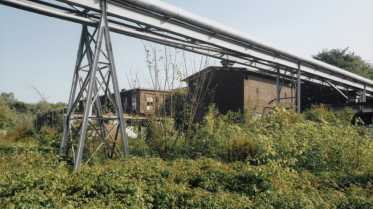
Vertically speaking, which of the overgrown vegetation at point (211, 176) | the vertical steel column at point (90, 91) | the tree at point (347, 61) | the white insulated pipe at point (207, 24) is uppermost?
the tree at point (347, 61)

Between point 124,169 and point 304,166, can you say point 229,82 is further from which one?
point 124,169

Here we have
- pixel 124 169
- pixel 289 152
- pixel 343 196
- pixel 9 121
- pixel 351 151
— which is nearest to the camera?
pixel 343 196

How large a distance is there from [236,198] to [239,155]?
291 centimetres

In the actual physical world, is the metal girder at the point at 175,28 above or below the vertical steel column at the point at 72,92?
above

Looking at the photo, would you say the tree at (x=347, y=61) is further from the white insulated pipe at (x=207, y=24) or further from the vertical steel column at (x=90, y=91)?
the vertical steel column at (x=90, y=91)

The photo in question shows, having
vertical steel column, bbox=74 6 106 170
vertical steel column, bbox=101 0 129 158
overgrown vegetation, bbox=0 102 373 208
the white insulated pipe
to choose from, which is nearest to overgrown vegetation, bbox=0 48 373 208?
overgrown vegetation, bbox=0 102 373 208

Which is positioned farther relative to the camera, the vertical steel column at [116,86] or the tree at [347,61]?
the tree at [347,61]

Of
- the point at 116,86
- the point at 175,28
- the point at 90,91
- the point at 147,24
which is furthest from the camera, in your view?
the point at 175,28

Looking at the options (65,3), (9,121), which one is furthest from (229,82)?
(9,121)

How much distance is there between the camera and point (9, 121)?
25031mm

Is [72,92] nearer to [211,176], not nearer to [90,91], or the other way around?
[90,91]

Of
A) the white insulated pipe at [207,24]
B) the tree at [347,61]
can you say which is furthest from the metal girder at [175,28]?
the tree at [347,61]

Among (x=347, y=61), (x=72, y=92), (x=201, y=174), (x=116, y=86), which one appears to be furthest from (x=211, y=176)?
(x=347, y=61)

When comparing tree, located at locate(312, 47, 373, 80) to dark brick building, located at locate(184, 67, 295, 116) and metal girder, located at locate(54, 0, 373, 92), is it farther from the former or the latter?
metal girder, located at locate(54, 0, 373, 92)
